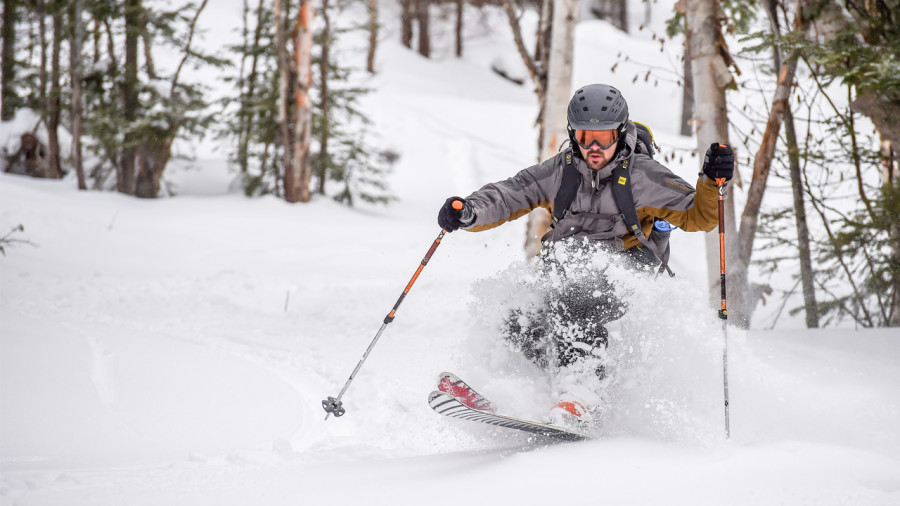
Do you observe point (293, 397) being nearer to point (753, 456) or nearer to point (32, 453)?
point (32, 453)

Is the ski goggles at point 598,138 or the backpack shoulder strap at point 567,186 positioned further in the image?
the backpack shoulder strap at point 567,186

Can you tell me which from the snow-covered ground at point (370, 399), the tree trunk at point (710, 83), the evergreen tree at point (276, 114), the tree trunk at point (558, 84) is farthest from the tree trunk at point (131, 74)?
the tree trunk at point (710, 83)

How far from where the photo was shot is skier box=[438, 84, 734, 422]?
413 centimetres

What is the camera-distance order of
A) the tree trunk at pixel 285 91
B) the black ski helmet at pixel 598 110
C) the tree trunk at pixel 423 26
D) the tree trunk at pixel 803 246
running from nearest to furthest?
the black ski helmet at pixel 598 110
the tree trunk at pixel 803 246
the tree trunk at pixel 285 91
the tree trunk at pixel 423 26

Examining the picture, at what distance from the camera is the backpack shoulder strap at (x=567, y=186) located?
14.0 ft

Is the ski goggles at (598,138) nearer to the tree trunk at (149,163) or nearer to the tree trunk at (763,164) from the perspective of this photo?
the tree trunk at (763,164)

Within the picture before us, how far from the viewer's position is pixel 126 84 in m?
15.7

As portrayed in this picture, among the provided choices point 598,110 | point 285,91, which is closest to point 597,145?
point 598,110

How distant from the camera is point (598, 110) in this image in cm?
410

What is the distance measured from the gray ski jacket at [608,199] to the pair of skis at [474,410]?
1.07m

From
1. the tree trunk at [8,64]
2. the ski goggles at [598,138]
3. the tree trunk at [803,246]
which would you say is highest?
the tree trunk at [8,64]

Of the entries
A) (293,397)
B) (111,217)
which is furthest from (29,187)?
(293,397)

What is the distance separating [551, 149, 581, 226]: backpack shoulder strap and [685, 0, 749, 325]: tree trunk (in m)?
3.08

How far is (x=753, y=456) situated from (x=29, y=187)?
15110mm
